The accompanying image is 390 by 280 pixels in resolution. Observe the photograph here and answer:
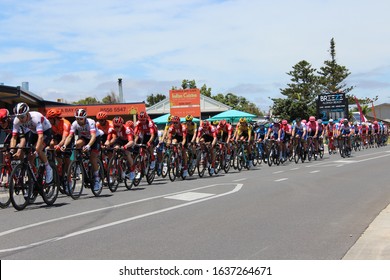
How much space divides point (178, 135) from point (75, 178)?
16.8ft

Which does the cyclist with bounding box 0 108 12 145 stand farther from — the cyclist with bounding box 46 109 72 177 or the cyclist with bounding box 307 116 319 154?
the cyclist with bounding box 307 116 319 154

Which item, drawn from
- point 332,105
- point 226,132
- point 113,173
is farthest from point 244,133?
point 332,105

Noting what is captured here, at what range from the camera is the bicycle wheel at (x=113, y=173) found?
12.1m

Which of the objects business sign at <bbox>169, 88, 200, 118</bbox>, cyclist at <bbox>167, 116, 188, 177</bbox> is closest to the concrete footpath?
cyclist at <bbox>167, 116, 188, 177</bbox>

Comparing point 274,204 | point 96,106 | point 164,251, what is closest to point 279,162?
point 274,204

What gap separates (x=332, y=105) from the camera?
48.3 m

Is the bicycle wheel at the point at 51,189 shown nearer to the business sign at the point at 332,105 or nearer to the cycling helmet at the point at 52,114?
the cycling helmet at the point at 52,114

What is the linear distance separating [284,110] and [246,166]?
1807 inches

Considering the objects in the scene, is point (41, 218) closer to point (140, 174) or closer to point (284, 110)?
point (140, 174)

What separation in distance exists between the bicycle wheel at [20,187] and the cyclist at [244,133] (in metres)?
10.7

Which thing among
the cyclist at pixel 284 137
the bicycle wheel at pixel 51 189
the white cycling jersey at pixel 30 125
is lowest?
the bicycle wheel at pixel 51 189

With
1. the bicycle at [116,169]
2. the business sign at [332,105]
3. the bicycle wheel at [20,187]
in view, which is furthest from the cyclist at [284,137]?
the business sign at [332,105]

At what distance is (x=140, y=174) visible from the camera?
13508 mm

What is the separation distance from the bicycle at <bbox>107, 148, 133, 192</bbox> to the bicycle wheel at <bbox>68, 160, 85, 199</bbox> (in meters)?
0.91
